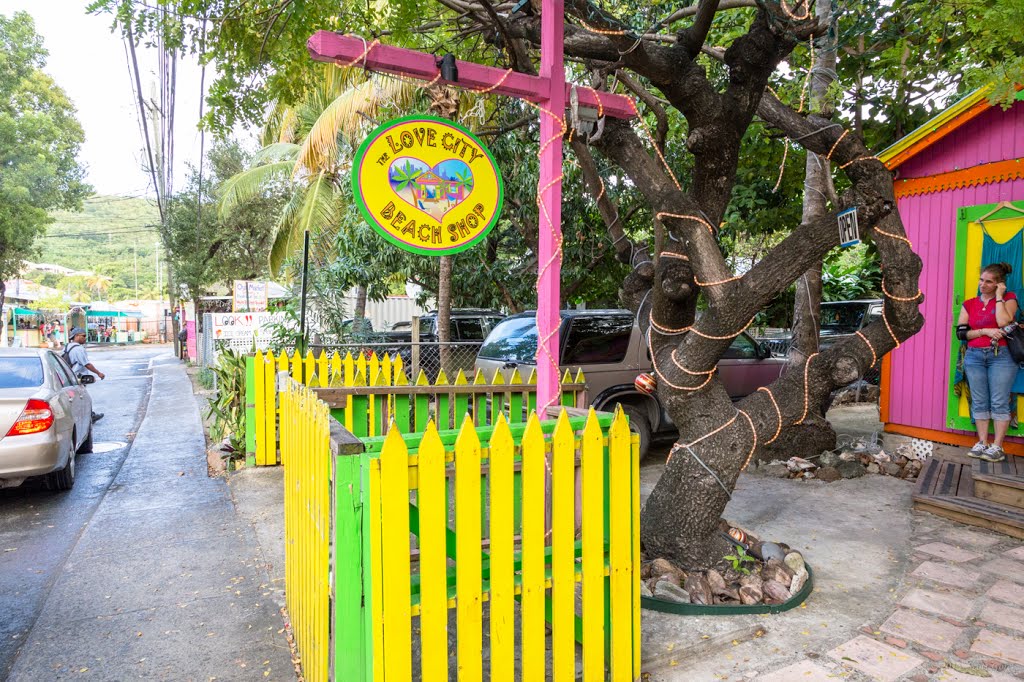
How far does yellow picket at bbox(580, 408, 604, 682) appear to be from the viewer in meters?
2.98

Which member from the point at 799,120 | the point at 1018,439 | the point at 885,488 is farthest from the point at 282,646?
the point at 1018,439

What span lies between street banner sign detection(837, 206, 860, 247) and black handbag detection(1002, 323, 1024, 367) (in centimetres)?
298

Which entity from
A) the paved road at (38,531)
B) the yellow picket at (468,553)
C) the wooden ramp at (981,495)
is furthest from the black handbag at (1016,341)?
the paved road at (38,531)

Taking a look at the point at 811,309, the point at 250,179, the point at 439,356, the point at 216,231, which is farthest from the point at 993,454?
the point at 216,231

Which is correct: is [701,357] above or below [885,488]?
above

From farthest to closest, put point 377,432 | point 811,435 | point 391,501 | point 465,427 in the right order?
point 811,435
point 377,432
point 465,427
point 391,501

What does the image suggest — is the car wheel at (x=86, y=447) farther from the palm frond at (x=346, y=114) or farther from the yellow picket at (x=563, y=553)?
the yellow picket at (x=563, y=553)

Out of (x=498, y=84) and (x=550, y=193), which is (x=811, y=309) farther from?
(x=498, y=84)

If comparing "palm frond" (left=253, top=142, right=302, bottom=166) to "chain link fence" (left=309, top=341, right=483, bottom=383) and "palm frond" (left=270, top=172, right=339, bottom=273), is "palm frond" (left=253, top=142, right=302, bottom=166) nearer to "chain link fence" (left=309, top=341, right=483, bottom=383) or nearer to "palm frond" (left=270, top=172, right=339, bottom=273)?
"palm frond" (left=270, top=172, right=339, bottom=273)

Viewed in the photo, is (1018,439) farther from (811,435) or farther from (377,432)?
(377,432)

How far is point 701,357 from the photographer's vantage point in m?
4.23

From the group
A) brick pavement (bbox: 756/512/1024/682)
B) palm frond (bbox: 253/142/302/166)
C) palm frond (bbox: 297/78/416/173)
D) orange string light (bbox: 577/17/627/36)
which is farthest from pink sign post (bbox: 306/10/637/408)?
palm frond (bbox: 253/142/302/166)

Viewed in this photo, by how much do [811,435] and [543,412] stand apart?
486 cm

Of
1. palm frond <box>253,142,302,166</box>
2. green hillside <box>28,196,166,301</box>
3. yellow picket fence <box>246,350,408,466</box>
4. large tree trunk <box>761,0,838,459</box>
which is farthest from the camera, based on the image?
green hillside <box>28,196,166,301</box>
